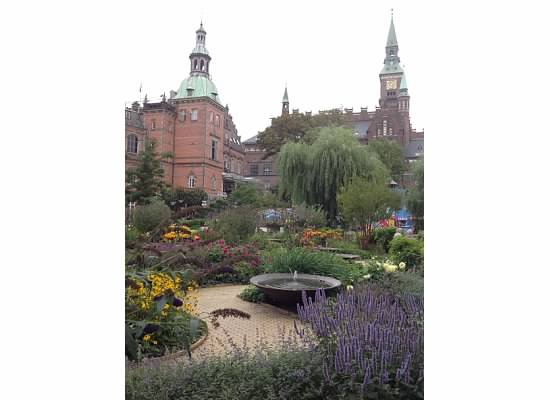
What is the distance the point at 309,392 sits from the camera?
5.83ft

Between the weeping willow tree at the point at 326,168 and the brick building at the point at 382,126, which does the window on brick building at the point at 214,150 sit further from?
the weeping willow tree at the point at 326,168

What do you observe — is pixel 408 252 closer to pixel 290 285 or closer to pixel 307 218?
pixel 290 285

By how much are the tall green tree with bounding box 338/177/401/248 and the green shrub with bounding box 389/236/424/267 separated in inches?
112

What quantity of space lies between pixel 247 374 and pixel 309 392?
36cm

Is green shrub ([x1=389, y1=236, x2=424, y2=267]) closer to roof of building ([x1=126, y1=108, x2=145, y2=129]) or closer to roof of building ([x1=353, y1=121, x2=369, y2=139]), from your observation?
roof of building ([x1=126, y1=108, x2=145, y2=129])

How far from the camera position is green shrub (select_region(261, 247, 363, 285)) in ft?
17.3

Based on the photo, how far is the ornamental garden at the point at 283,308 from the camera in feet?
5.82

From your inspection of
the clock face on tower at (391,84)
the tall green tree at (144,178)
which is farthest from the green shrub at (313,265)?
the clock face on tower at (391,84)

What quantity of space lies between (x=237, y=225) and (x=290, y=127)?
63.9 ft

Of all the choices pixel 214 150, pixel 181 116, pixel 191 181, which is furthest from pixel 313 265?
pixel 214 150

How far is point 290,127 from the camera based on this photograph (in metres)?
27.7

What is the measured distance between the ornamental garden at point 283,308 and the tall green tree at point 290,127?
15.6 m
